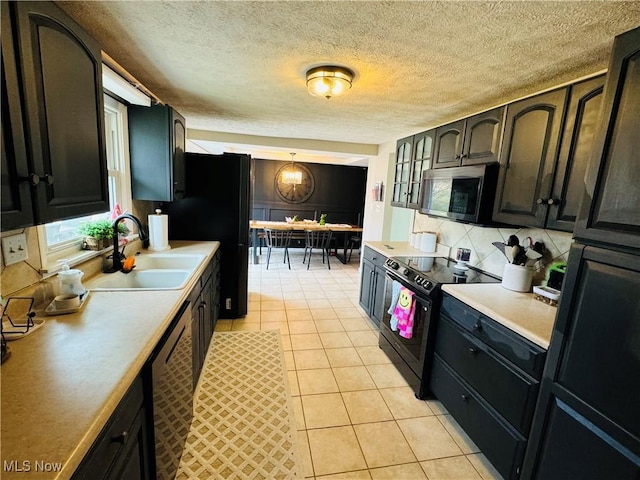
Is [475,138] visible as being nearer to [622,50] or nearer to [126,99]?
[622,50]

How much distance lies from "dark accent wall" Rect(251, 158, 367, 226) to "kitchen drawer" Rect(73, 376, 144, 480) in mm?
5937

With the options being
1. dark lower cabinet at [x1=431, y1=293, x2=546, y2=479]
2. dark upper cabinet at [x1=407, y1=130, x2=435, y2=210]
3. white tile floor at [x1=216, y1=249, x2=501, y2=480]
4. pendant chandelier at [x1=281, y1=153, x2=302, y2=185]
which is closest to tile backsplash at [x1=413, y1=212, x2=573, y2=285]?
dark upper cabinet at [x1=407, y1=130, x2=435, y2=210]

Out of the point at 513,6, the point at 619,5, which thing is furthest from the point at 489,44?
the point at 619,5

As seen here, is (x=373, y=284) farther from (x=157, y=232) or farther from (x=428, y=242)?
(x=157, y=232)

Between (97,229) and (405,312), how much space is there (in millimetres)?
2235

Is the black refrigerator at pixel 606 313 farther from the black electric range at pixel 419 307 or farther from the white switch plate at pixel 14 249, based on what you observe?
the white switch plate at pixel 14 249

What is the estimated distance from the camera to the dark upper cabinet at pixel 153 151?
231 cm

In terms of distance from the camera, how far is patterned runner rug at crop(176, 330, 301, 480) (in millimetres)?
1520

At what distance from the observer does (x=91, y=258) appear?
1.80 metres

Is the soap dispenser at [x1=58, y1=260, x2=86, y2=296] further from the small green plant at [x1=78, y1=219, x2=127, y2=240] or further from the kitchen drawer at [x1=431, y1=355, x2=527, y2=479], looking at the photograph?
the kitchen drawer at [x1=431, y1=355, x2=527, y2=479]

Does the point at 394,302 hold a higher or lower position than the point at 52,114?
lower

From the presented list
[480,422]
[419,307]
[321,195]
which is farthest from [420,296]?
[321,195]

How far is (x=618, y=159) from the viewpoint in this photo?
3.36 ft

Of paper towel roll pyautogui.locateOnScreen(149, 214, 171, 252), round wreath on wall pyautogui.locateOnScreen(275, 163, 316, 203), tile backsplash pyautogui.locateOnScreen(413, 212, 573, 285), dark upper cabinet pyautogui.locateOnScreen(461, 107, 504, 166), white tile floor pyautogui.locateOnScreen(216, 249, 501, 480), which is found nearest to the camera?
white tile floor pyautogui.locateOnScreen(216, 249, 501, 480)
